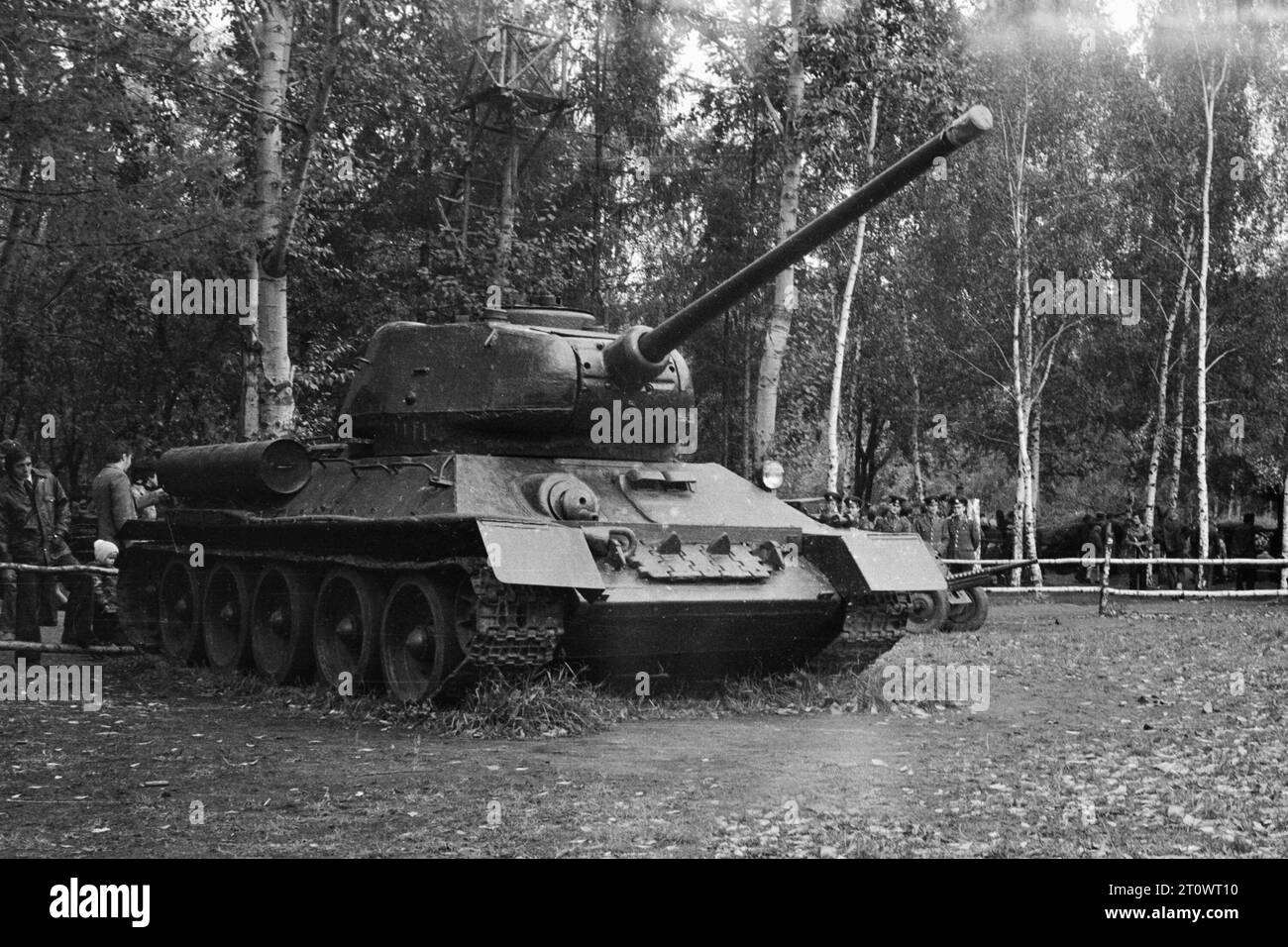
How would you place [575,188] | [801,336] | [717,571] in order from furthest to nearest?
[801,336], [575,188], [717,571]

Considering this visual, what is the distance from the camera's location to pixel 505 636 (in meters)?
10.2

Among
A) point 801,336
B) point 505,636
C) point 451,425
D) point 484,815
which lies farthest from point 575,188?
point 484,815

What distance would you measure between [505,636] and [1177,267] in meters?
26.8

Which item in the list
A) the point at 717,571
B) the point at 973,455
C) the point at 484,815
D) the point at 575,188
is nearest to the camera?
the point at 484,815

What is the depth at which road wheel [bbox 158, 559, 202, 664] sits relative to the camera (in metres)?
14.8

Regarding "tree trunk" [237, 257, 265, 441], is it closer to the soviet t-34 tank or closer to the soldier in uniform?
the soviet t-34 tank

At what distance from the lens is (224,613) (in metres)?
14.5

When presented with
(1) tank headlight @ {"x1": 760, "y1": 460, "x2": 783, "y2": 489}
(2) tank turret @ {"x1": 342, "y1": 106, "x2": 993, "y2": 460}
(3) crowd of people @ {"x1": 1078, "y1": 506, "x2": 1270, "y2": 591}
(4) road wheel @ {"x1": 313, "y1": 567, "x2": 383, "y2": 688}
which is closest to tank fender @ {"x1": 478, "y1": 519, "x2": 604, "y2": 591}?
(2) tank turret @ {"x1": 342, "y1": 106, "x2": 993, "y2": 460}

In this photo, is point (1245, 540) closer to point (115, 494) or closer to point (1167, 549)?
point (1167, 549)

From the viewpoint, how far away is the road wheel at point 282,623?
42.3 feet

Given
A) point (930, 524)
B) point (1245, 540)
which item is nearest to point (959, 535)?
point (930, 524)

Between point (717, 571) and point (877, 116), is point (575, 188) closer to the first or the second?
point (877, 116)

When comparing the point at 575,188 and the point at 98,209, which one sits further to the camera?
the point at 575,188

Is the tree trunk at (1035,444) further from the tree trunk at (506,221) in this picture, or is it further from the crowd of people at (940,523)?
the tree trunk at (506,221)
